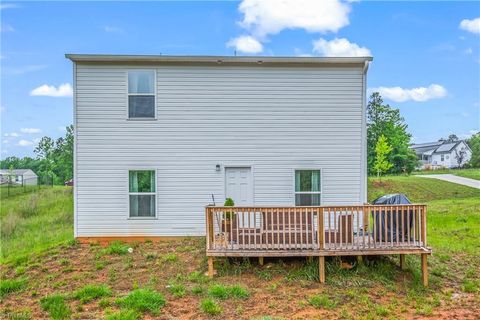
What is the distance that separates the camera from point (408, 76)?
96.4 feet

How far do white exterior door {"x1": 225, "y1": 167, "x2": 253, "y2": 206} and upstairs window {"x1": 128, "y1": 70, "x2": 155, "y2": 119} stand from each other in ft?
8.78

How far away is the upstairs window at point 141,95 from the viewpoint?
960 cm

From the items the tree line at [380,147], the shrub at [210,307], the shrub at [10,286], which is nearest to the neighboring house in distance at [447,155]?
the tree line at [380,147]

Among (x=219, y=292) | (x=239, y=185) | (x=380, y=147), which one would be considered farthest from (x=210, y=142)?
(x=380, y=147)

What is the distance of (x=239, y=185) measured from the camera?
31.6 feet

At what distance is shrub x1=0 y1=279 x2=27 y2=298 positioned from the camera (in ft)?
19.7

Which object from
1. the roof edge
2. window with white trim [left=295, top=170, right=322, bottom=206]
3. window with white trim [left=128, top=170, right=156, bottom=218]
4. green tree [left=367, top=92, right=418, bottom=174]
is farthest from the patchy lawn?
green tree [left=367, top=92, right=418, bottom=174]

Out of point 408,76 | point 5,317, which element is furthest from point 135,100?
point 408,76

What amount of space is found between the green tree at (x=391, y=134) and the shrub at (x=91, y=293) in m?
29.7

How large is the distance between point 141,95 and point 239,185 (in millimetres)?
3645

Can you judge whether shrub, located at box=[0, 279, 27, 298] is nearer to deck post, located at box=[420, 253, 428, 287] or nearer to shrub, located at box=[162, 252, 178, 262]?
shrub, located at box=[162, 252, 178, 262]

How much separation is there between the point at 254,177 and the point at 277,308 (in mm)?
4761

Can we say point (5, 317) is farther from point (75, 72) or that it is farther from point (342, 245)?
point (75, 72)

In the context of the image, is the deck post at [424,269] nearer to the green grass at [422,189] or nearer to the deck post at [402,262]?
the deck post at [402,262]
